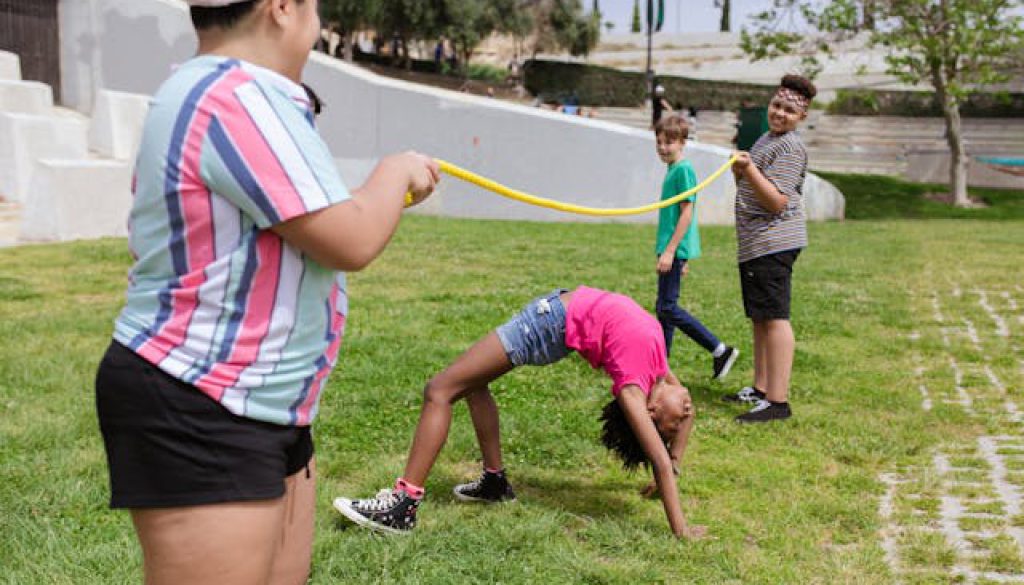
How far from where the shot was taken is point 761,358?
6.46 m

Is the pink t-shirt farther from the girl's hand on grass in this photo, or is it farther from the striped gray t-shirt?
the striped gray t-shirt

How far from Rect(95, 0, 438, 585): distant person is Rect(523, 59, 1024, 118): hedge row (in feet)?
142

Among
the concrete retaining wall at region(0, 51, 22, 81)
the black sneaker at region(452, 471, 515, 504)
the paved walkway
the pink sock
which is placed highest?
the concrete retaining wall at region(0, 51, 22, 81)

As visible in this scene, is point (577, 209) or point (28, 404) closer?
point (577, 209)

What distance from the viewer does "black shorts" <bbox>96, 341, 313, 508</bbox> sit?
181 centimetres

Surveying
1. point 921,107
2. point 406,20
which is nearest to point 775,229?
point 921,107

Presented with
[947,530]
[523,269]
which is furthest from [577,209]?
[523,269]

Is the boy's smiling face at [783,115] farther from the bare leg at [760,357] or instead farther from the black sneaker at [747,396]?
the black sneaker at [747,396]

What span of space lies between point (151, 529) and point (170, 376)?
27 cm

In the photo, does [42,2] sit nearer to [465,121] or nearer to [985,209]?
[465,121]

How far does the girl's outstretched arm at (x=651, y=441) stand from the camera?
13.3ft

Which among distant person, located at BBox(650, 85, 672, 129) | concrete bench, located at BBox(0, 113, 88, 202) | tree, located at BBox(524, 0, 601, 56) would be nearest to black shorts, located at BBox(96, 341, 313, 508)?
distant person, located at BBox(650, 85, 672, 129)

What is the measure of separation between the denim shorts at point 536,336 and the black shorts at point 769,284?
6.63 feet

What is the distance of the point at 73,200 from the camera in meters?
12.4
